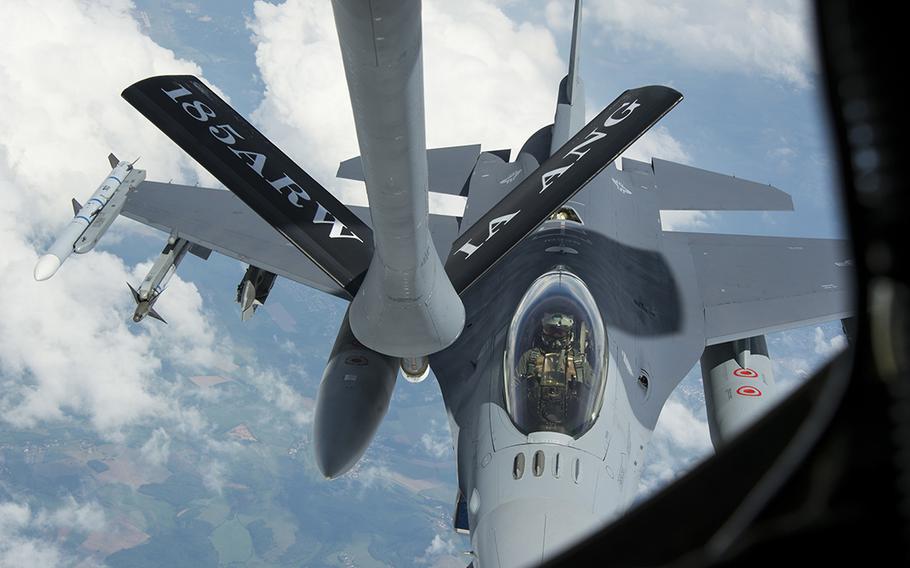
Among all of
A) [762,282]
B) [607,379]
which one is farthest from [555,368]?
[762,282]

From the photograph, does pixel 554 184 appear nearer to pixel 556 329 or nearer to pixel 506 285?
pixel 506 285

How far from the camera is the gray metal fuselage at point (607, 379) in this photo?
6344mm

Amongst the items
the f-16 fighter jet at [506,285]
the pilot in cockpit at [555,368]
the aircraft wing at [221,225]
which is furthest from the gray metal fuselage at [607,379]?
the aircraft wing at [221,225]

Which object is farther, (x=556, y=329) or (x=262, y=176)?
(x=262, y=176)

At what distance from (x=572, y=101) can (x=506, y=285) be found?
7261 mm

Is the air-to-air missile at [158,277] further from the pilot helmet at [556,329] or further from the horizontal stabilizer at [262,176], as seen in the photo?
the pilot helmet at [556,329]

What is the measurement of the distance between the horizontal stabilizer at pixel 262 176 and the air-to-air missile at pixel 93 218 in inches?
155

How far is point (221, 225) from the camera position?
12.4m

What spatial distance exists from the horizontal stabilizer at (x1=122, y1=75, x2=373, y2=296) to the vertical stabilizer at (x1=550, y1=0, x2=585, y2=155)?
6.59m

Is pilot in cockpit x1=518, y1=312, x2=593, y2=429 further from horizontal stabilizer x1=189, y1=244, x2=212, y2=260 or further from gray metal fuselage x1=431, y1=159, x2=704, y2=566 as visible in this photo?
horizontal stabilizer x1=189, y1=244, x2=212, y2=260

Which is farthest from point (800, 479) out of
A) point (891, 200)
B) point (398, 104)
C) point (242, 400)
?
point (242, 400)

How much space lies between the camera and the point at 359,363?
9547 mm

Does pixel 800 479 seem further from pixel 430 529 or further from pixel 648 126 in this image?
pixel 430 529

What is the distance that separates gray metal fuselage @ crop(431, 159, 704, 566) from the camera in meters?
6.34
